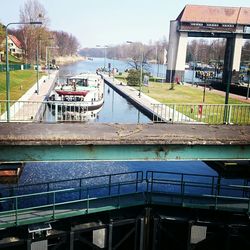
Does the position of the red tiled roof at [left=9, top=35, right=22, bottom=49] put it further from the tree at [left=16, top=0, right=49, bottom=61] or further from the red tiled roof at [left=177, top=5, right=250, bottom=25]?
the red tiled roof at [left=177, top=5, right=250, bottom=25]

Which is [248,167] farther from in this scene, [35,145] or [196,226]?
[35,145]

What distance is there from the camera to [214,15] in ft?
227

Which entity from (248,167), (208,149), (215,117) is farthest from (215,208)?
(215,117)

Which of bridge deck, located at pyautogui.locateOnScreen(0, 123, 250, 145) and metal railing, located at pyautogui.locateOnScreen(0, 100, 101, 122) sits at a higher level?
bridge deck, located at pyautogui.locateOnScreen(0, 123, 250, 145)

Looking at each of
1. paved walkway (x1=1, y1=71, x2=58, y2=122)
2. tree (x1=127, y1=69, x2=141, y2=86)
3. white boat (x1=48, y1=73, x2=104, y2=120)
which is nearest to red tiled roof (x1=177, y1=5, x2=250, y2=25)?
tree (x1=127, y1=69, x2=141, y2=86)

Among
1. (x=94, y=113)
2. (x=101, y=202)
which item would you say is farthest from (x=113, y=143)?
(x=94, y=113)

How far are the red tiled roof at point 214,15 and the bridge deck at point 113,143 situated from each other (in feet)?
190

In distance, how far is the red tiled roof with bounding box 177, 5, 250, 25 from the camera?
68750mm

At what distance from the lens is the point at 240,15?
70562mm

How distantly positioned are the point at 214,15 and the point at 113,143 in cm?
6216

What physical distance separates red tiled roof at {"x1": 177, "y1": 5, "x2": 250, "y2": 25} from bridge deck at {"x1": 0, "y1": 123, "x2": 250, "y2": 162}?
58.0 meters

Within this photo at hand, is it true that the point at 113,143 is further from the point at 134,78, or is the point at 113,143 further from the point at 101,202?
the point at 134,78

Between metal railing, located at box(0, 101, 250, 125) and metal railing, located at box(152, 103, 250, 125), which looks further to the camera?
metal railing, located at box(0, 101, 250, 125)

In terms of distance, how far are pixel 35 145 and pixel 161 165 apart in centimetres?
1188
